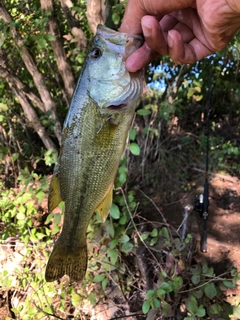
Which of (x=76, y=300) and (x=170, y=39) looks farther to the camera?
(x=76, y=300)

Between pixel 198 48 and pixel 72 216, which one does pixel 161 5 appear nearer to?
pixel 198 48

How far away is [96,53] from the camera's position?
162 centimetres

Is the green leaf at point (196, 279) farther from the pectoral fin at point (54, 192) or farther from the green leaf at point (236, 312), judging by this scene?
the pectoral fin at point (54, 192)

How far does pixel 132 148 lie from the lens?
2.53 meters

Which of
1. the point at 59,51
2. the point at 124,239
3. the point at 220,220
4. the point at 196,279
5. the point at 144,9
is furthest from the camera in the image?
the point at 220,220

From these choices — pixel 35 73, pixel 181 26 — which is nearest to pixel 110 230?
pixel 181 26

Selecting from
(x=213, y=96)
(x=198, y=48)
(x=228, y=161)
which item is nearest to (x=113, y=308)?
(x=198, y=48)

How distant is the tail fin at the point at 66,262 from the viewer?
6.36 ft

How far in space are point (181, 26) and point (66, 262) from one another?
154 cm

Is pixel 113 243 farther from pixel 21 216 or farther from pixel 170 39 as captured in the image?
pixel 170 39

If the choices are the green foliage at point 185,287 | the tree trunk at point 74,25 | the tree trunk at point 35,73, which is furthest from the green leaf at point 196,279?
the tree trunk at point 74,25

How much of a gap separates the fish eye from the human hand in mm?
169

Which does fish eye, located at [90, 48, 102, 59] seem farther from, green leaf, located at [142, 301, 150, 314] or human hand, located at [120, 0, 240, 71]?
green leaf, located at [142, 301, 150, 314]

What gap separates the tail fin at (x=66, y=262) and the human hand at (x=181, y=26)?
1135 millimetres
